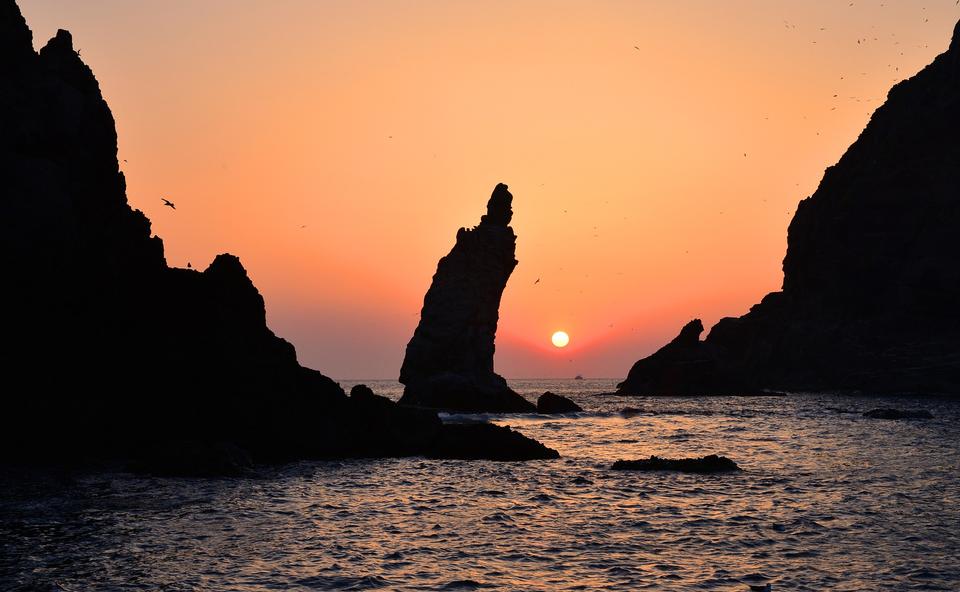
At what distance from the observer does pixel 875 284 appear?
158 metres

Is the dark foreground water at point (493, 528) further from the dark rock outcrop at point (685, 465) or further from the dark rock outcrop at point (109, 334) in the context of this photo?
the dark rock outcrop at point (109, 334)

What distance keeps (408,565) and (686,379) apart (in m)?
143

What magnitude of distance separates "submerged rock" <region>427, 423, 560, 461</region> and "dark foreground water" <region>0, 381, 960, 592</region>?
134 inches

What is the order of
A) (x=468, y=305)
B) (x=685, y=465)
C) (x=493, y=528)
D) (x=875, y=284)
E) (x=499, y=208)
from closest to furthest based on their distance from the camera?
1. (x=493, y=528)
2. (x=685, y=465)
3. (x=468, y=305)
4. (x=499, y=208)
5. (x=875, y=284)

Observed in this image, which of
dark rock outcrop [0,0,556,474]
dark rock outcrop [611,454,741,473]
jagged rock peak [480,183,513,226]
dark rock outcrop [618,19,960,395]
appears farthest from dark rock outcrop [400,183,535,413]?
dark rock outcrop [611,454,741,473]

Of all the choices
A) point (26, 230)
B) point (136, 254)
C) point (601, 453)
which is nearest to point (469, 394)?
point (601, 453)

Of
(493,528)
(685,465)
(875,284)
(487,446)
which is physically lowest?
(493,528)

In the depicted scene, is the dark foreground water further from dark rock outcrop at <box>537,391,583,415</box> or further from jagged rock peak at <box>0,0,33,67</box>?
dark rock outcrop at <box>537,391,583,415</box>

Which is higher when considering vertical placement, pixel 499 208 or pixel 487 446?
pixel 499 208

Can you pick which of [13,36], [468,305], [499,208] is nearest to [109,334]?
[13,36]

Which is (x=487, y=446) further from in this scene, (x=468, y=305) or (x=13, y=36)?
(x=468, y=305)

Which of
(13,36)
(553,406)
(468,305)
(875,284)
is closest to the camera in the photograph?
(13,36)

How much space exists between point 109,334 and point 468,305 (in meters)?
71.5

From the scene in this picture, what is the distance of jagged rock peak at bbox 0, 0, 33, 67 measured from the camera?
39594mm
